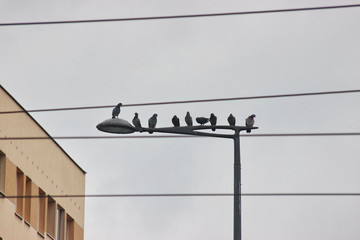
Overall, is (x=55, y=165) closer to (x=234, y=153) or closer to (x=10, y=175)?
(x=10, y=175)

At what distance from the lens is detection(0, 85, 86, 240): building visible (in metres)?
43.2

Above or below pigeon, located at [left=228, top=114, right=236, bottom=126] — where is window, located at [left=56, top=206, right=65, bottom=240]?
above

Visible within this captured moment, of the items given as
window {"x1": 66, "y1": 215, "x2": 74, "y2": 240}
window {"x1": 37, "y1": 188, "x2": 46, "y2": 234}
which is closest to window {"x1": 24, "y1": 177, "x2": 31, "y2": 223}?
window {"x1": 37, "y1": 188, "x2": 46, "y2": 234}

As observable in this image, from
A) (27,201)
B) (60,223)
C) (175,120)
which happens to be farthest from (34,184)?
(175,120)

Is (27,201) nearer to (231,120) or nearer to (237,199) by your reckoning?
(231,120)

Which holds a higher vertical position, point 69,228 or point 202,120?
point 69,228

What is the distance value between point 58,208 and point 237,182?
22636mm

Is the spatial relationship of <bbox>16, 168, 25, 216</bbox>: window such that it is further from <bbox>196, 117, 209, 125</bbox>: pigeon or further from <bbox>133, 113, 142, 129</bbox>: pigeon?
<bbox>196, 117, 209, 125</bbox>: pigeon

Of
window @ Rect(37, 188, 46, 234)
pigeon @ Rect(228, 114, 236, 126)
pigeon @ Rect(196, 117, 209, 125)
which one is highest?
window @ Rect(37, 188, 46, 234)

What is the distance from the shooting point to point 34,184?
4606 cm

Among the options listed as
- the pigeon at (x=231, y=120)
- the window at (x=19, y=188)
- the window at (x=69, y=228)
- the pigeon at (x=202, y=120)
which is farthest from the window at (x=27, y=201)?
the pigeon at (x=202, y=120)

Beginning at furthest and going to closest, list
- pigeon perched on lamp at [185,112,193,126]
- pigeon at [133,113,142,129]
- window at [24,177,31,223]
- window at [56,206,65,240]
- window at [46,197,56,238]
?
window at [56,206,65,240]
window at [46,197,56,238]
window at [24,177,31,223]
pigeon perched on lamp at [185,112,193,126]
pigeon at [133,113,142,129]

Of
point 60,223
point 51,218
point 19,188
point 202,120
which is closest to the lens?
point 202,120

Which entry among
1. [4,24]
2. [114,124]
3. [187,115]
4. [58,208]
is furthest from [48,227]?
[4,24]
